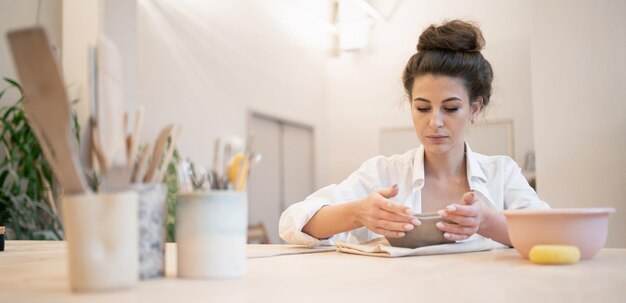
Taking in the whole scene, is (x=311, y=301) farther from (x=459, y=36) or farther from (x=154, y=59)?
(x=154, y=59)

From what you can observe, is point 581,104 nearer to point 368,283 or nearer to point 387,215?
point 387,215

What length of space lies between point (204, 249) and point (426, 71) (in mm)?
1176

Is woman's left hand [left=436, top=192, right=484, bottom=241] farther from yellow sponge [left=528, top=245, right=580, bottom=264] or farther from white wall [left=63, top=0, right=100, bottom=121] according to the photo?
white wall [left=63, top=0, right=100, bottom=121]

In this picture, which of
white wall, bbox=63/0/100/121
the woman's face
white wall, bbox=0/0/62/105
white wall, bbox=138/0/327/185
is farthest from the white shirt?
white wall, bbox=138/0/327/185

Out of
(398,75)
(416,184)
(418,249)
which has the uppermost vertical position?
(398,75)

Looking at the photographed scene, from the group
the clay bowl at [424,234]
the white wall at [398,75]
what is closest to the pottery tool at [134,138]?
the clay bowl at [424,234]

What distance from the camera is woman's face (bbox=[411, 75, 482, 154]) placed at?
177cm

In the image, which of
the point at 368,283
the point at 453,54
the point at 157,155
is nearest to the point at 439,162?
the point at 453,54

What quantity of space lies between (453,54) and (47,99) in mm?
1378

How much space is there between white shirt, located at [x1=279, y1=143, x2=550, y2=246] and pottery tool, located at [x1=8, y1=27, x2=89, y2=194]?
0.97 metres

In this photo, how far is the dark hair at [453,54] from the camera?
1.79 m

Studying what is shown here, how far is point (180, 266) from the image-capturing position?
2.64ft

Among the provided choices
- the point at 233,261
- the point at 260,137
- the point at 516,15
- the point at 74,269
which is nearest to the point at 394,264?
the point at 233,261

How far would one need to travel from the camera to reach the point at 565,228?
102cm
